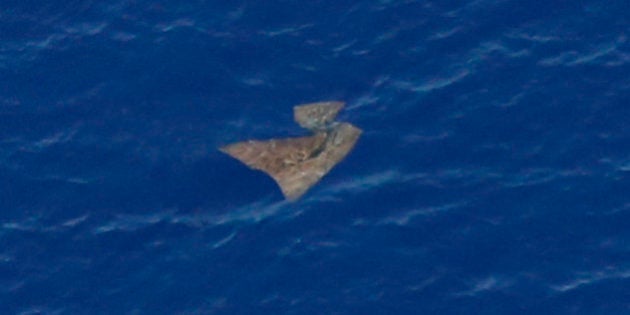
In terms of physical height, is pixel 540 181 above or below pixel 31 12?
below

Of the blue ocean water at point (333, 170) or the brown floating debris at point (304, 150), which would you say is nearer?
the blue ocean water at point (333, 170)

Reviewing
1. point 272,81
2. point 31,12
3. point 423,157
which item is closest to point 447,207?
point 423,157

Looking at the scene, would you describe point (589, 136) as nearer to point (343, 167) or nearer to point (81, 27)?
point (343, 167)

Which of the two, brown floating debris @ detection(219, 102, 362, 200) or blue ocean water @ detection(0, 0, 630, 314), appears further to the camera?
brown floating debris @ detection(219, 102, 362, 200)

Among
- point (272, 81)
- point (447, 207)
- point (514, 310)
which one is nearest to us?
point (514, 310)
